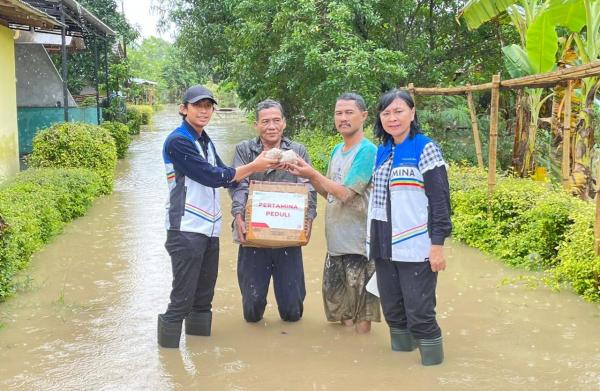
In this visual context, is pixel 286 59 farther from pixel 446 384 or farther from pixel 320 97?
pixel 446 384

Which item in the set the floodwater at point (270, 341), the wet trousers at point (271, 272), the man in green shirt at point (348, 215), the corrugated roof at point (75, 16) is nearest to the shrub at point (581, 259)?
the floodwater at point (270, 341)

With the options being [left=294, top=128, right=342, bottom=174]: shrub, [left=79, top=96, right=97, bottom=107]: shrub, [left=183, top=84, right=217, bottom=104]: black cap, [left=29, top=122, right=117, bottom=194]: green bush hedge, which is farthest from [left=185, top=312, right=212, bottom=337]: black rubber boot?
[left=79, top=96, right=97, bottom=107]: shrub

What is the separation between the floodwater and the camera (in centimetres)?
404

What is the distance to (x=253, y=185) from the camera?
4477 millimetres

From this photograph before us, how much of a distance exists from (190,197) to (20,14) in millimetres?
7239

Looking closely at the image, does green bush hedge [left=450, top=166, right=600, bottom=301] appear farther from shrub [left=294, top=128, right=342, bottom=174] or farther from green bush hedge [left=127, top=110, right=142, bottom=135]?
green bush hedge [left=127, top=110, right=142, bottom=135]

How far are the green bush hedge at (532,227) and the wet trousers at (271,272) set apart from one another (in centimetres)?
246

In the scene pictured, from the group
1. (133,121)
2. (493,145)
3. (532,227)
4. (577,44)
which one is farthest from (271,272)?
(133,121)

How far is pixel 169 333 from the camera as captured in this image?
449 centimetres

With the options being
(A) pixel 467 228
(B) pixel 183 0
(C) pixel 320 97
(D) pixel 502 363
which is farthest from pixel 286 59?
(D) pixel 502 363

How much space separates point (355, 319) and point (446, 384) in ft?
3.37

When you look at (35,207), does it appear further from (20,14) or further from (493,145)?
(493,145)

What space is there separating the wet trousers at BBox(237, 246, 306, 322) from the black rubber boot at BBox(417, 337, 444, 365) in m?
1.07

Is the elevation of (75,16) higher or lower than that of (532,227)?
higher
